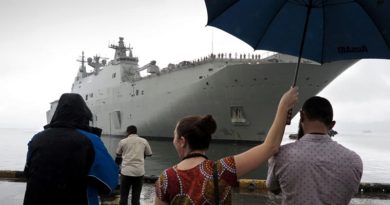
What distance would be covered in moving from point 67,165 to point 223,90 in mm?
26873

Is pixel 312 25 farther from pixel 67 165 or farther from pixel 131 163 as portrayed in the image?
pixel 131 163

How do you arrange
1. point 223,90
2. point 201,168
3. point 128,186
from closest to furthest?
1. point 201,168
2. point 128,186
3. point 223,90

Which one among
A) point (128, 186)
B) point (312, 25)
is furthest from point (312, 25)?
point (128, 186)

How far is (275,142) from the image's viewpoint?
2.34m

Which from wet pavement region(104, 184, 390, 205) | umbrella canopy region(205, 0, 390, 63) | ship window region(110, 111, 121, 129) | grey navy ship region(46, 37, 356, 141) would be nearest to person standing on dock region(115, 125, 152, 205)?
wet pavement region(104, 184, 390, 205)

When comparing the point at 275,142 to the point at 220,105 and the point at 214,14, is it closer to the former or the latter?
the point at 214,14

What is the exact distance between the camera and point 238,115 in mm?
29875

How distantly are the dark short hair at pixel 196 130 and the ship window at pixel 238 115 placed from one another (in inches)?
1086

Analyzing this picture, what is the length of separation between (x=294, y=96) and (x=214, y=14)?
1.18 metres

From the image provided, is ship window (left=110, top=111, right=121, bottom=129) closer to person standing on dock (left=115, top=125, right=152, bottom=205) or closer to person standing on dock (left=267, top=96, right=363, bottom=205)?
person standing on dock (left=115, top=125, right=152, bottom=205)

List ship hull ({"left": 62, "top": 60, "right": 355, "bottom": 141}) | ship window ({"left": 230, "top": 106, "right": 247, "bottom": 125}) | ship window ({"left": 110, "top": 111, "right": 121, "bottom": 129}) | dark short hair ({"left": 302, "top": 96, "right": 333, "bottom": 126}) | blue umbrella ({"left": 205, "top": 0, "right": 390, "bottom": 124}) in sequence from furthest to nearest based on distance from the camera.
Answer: ship window ({"left": 110, "top": 111, "right": 121, "bottom": 129}), ship window ({"left": 230, "top": 106, "right": 247, "bottom": 125}), ship hull ({"left": 62, "top": 60, "right": 355, "bottom": 141}), blue umbrella ({"left": 205, "top": 0, "right": 390, "bottom": 124}), dark short hair ({"left": 302, "top": 96, "right": 333, "bottom": 126})

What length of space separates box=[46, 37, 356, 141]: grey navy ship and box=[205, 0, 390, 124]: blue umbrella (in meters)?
23.9

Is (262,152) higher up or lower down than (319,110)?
lower down

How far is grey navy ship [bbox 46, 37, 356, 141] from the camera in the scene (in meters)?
27.5
